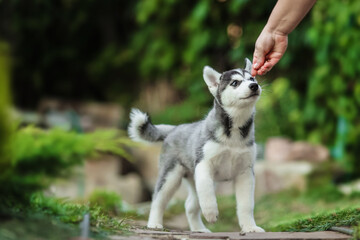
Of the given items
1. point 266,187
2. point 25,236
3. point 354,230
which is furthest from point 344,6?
point 25,236

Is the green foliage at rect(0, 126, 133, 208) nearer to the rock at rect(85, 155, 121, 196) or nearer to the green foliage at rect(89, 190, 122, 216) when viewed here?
the green foliage at rect(89, 190, 122, 216)

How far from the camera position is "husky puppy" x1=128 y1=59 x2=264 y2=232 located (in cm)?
348

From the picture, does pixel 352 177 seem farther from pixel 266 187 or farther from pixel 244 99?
pixel 244 99

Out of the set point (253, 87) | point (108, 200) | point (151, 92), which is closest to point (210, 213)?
point (253, 87)

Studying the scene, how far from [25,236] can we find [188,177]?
2071 millimetres

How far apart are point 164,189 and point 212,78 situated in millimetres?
920

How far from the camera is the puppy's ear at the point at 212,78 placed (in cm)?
384

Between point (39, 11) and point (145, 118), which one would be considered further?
point (39, 11)

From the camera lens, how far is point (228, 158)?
11.9 feet

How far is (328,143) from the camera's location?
30.7 ft

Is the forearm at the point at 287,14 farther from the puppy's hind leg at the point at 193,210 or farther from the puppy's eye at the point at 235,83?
the puppy's hind leg at the point at 193,210

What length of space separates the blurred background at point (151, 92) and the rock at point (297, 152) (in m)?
0.02

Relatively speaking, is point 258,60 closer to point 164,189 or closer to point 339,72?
point 164,189

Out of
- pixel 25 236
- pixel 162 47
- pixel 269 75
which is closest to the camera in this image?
pixel 25 236
